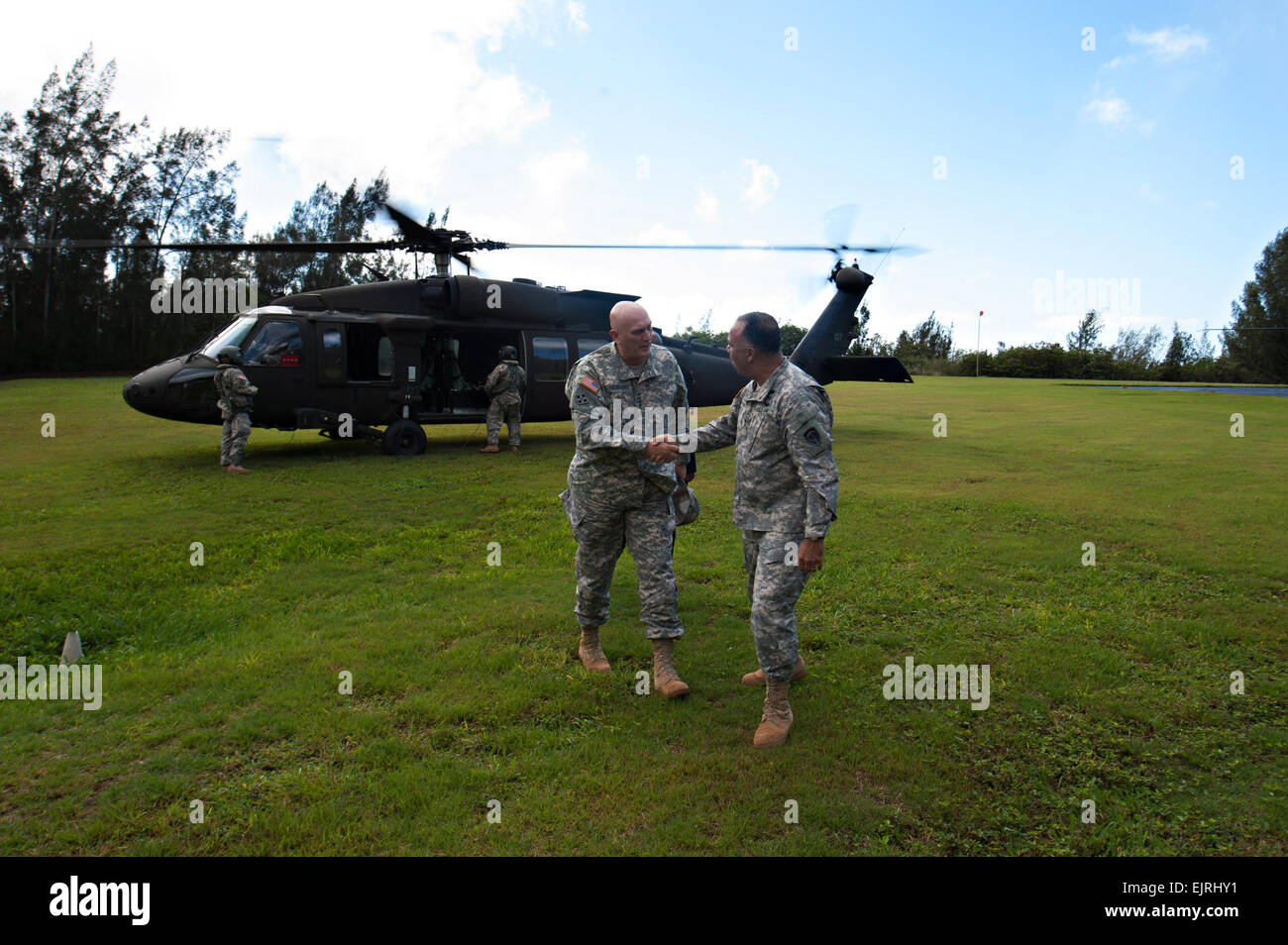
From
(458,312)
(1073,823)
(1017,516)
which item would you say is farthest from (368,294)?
(1073,823)

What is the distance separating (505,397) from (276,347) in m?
3.58

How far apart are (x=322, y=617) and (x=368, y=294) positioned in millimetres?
8469

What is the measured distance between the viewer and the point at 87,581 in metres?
6.18

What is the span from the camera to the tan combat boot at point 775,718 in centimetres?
389

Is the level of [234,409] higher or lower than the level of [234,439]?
higher

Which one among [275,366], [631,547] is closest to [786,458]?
[631,547]

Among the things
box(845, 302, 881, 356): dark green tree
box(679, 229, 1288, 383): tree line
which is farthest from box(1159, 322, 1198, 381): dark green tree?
box(845, 302, 881, 356): dark green tree

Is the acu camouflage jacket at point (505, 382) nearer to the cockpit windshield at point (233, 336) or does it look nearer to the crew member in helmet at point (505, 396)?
the crew member in helmet at point (505, 396)

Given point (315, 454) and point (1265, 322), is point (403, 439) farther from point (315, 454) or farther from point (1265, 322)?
point (1265, 322)

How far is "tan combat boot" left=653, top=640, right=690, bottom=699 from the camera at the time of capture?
4.37 meters

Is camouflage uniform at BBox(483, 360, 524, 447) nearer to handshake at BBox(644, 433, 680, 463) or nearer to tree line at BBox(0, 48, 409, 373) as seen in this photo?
handshake at BBox(644, 433, 680, 463)

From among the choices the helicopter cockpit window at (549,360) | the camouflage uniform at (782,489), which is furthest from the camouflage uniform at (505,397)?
the camouflage uniform at (782,489)

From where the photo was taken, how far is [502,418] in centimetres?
1357
